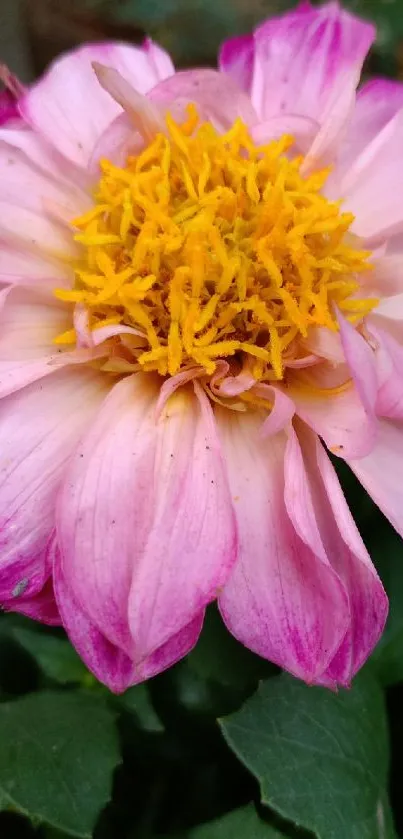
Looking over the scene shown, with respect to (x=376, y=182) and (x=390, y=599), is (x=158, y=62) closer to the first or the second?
(x=376, y=182)

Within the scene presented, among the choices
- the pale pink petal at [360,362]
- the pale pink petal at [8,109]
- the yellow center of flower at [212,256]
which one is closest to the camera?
the pale pink petal at [360,362]

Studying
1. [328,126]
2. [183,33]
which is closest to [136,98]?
[328,126]

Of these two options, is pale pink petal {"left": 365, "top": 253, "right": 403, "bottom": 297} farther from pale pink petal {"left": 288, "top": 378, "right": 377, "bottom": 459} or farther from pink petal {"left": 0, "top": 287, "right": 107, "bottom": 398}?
pink petal {"left": 0, "top": 287, "right": 107, "bottom": 398}

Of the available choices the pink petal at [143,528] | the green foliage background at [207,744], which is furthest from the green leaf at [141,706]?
the pink petal at [143,528]

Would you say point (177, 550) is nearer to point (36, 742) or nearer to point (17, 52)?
point (36, 742)

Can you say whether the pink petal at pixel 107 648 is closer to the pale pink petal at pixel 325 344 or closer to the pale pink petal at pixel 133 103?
the pale pink petal at pixel 325 344

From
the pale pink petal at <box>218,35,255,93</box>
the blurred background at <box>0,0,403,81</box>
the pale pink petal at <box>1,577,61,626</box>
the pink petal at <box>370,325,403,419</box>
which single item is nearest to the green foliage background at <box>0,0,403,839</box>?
the pale pink petal at <box>1,577,61,626</box>
